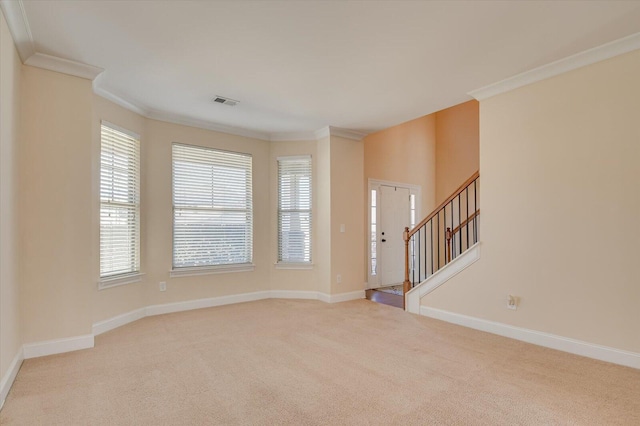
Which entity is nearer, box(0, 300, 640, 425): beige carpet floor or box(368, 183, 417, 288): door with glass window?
box(0, 300, 640, 425): beige carpet floor

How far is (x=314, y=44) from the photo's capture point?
2814mm

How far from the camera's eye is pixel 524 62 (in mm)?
3146

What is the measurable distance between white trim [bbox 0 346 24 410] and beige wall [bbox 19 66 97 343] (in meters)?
0.22

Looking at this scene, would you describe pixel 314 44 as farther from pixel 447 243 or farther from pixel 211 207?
pixel 447 243

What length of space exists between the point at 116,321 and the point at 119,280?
47 cm

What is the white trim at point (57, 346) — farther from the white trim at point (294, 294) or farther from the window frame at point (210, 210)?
the white trim at point (294, 294)

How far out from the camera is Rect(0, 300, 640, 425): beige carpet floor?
6.97 ft

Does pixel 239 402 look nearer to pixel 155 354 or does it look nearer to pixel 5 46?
pixel 155 354

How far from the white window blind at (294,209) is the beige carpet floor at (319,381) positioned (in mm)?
1889

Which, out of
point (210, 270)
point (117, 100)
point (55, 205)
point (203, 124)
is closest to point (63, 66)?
point (117, 100)

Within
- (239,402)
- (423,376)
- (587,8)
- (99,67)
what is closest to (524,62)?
(587,8)

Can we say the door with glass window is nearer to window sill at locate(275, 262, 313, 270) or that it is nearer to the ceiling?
window sill at locate(275, 262, 313, 270)

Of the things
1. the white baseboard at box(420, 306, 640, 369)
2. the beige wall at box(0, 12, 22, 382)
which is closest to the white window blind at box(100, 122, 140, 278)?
the beige wall at box(0, 12, 22, 382)

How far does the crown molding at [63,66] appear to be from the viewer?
300 cm
